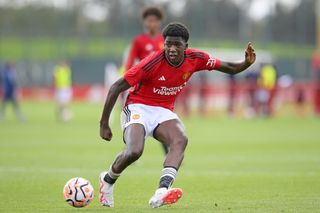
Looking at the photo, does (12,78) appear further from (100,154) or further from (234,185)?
(234,185)

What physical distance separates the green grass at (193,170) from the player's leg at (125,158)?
0.20m

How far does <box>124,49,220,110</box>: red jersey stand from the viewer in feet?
32.7

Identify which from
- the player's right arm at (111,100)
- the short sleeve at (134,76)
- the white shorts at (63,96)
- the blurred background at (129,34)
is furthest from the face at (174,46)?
the blurred background at (129,34)

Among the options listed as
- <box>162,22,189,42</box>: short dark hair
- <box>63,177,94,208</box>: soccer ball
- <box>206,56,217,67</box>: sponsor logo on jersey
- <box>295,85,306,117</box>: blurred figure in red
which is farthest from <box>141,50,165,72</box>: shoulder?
<box>295,85,306,117</box>: blurred figure in red

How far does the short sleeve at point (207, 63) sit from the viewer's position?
10430 millimetres

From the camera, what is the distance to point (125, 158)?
9.82 metres

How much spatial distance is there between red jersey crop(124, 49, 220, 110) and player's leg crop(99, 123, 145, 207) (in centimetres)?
49

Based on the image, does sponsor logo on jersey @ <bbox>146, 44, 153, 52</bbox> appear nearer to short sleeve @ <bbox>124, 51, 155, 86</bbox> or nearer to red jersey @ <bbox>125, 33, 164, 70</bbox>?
red jersey @ <bbox>125, 33, 164, 70</bbox>

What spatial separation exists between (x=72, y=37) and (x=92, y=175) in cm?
4202

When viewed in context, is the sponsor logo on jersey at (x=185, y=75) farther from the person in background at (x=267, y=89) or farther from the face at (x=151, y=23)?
the person in background at (x=267, y=89)

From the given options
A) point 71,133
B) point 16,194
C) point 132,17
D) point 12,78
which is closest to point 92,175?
point 16,194

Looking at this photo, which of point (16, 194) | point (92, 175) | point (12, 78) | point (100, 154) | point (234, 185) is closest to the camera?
point (16, 194)

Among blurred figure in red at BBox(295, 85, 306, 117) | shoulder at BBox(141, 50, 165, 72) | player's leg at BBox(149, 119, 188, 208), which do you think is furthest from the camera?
blurred figure in red at BBox(295, 85, 306, 117)

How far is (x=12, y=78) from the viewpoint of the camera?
36.2 m
